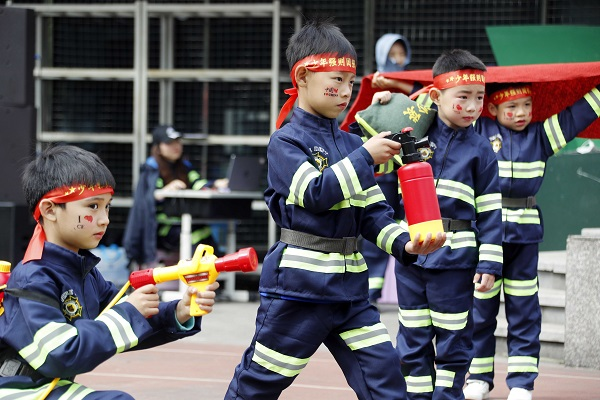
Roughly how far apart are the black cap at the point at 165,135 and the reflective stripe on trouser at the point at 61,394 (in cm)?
702

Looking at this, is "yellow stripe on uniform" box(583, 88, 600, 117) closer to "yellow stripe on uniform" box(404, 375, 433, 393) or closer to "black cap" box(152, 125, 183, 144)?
"yellow stripe on uniform" box(404, 375, 433, 393)

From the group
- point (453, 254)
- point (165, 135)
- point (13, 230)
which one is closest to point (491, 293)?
point (453, 254)

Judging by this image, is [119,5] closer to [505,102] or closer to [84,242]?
[505,102]

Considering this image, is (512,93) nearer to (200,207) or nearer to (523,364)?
(523,364)

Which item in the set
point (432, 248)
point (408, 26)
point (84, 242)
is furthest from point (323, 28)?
point (408, 26)

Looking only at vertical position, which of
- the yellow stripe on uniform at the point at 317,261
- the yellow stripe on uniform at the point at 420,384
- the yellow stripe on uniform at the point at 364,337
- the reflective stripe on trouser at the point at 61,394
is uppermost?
the yellow stripe on uniform at the point at 317,261

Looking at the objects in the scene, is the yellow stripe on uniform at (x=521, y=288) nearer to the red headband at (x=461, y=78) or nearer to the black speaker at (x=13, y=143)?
the red headband at (x=461, y=78)

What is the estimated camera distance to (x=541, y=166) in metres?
6.56

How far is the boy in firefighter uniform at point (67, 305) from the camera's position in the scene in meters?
3.79

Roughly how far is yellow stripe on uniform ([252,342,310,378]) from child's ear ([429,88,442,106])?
1888mm

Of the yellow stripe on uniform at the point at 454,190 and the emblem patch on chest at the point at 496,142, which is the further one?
the emblem patch on chest at the point at 496,142

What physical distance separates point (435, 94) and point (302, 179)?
68.1 inches

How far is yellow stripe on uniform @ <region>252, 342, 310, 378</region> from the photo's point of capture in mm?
4602

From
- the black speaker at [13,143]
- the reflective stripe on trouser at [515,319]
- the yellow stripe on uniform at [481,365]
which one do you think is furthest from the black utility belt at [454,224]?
the black speaker at [13,143]
